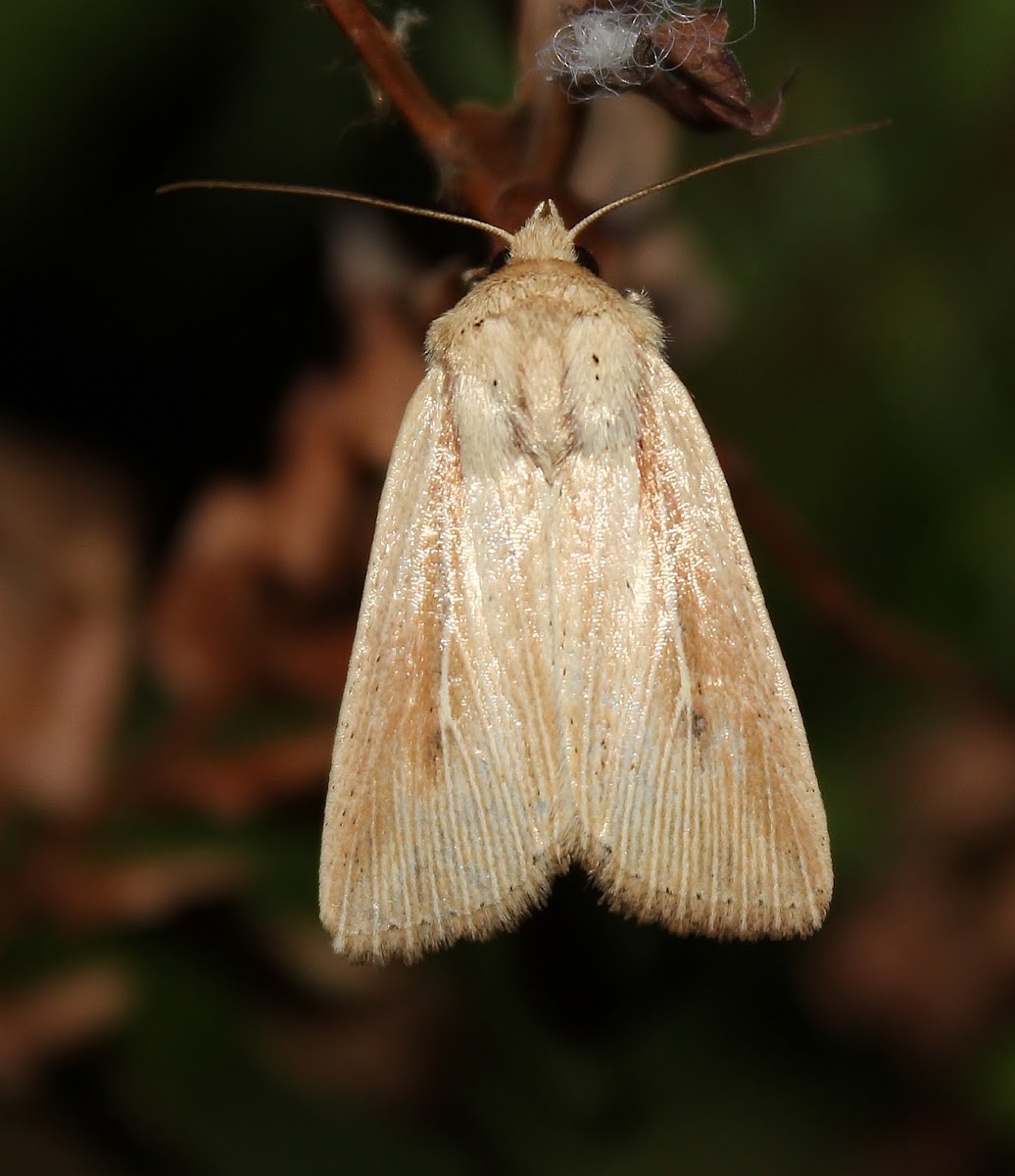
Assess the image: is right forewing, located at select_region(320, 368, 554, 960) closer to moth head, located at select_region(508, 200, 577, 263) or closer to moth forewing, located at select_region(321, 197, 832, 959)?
moth forewing, located at select_region(321, 197, 832, 959)

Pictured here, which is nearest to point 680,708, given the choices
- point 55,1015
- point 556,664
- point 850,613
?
point 556,664

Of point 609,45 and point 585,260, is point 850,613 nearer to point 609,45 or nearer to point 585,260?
point 585,260

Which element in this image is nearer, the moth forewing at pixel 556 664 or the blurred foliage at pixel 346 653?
the moth forewing at pixel 556 664

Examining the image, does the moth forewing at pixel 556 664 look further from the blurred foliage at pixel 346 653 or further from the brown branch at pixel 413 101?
the blurred foliage at pixel 346 653

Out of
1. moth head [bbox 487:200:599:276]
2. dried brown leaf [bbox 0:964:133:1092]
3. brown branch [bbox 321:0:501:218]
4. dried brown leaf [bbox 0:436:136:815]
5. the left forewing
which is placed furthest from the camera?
dried brown leaf [bbox 0:436:136:815]

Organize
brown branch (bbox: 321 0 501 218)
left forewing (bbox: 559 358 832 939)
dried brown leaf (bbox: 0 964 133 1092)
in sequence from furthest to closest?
dried brown leaf (bbox: 0 964 133 1092) → left forewing (bbox: 559 358 832 939) → brown branch (bbox: 321 0 501 218)

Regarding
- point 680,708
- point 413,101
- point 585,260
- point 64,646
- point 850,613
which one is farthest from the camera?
point 64,646

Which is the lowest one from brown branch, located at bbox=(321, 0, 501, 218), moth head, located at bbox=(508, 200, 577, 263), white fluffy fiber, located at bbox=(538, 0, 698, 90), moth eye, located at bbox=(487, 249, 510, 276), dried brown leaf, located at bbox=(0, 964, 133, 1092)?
dried brown leaf, located at bbox=(0, 964, 133, 1092)

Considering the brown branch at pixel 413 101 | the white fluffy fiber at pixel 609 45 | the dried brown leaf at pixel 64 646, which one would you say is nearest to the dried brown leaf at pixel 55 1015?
the dried brown leaf at pixel 64 646

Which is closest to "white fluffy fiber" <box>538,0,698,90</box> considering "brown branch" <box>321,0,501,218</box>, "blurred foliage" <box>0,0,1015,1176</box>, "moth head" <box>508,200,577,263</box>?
"brown branch" <box>321,0,501,218</box>
